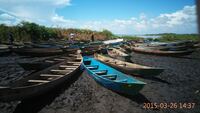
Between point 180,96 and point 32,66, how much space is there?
763cm

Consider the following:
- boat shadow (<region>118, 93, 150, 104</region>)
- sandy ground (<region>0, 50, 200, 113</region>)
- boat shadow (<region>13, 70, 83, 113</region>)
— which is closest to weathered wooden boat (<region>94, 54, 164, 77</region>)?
sandy ground (<region>0, 50, 200, 113</region>)

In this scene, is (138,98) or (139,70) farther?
(139,70)

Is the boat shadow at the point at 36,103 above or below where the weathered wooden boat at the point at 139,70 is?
below

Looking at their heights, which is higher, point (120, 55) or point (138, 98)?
point (120, 55)

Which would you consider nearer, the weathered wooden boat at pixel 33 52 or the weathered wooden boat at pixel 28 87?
the weathered wooden boat at pixel 28 87

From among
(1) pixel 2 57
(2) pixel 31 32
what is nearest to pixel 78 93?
(1) pixel 2 57

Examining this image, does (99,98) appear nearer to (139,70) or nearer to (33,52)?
(139,70)

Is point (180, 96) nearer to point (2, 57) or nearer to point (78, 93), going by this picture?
point (78, 93)

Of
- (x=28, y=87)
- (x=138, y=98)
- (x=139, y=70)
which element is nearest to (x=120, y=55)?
(x=139, y=70)
